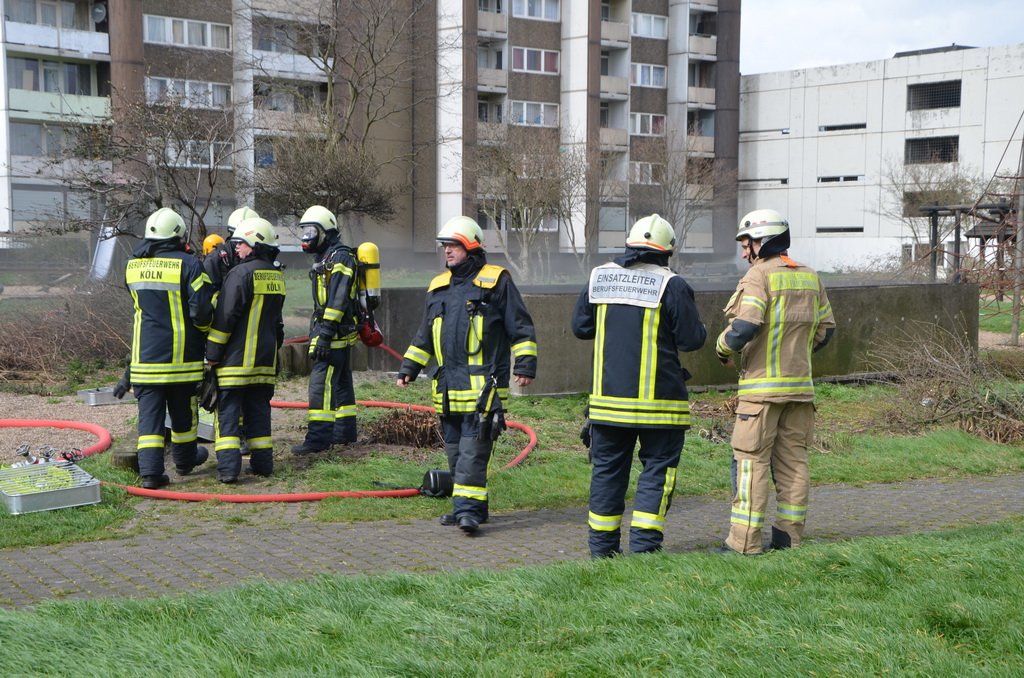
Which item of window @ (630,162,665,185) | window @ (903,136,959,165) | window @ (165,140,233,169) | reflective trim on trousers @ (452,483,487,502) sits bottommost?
reflective trim on trousers @ (452,483,487,502)

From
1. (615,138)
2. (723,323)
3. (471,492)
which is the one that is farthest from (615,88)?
(471,492)

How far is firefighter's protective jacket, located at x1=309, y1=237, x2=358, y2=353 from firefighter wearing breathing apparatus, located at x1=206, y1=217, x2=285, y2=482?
0.80 meters

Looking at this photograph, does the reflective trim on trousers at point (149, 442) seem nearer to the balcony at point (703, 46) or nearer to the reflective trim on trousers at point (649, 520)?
the reflective trim on trousers at point (649, 520)

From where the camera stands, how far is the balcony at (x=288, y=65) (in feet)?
152

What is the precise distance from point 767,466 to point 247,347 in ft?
13.8

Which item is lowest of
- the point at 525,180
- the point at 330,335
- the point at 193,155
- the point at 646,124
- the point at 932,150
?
the point at 330,335

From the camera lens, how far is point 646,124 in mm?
61250

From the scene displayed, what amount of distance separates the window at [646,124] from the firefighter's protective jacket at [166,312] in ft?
177

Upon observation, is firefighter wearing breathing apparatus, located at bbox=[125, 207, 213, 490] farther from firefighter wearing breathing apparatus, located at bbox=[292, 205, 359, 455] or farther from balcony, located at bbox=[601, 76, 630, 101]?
balcony, located at bbox=[601, 76, 630, 101]

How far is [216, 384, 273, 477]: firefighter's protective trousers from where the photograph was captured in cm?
845

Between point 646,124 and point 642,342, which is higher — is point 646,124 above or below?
above

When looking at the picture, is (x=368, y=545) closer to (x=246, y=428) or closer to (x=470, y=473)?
(x=470, y=473)

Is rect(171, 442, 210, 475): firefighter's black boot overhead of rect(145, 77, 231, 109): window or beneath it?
beneath

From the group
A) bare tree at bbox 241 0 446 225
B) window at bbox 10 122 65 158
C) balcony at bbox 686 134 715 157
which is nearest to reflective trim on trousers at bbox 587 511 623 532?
bare tree at bbox 241 0 446 225
